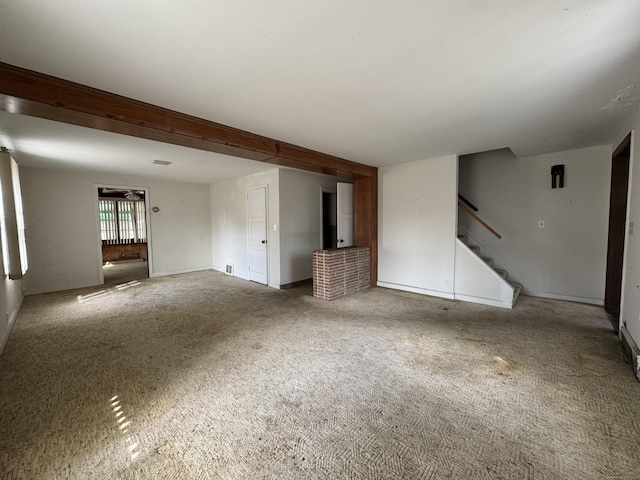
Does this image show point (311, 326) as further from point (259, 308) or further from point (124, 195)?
point (124, 195)

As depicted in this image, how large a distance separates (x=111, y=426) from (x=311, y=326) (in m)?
2.14

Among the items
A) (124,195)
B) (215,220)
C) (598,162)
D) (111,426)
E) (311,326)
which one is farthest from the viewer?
(124,195)

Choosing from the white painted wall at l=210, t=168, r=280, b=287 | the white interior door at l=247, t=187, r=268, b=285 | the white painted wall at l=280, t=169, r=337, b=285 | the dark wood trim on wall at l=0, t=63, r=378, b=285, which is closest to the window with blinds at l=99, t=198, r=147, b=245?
the white painted wall at l=210, t=168, r=280, b=287

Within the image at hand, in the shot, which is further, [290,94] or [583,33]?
[290,94]

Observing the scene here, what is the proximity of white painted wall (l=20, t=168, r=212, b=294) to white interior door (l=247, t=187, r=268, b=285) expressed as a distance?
7.59 ft

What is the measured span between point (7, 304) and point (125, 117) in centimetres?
320

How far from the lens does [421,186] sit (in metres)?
4.85

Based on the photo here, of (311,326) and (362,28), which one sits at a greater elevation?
(362,28)

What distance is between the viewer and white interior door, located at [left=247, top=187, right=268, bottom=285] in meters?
5.83

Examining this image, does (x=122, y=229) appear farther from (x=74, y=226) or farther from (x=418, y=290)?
(x=418, y=290)

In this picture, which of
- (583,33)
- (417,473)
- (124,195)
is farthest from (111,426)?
(124,195)

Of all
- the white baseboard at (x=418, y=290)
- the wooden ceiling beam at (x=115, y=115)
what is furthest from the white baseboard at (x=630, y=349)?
the wooden ceiling beam at (x=115, y=115)

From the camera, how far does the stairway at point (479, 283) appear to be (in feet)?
13.5

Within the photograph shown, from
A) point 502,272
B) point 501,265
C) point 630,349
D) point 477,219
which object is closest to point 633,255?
point 630,349
